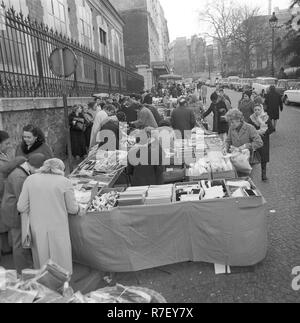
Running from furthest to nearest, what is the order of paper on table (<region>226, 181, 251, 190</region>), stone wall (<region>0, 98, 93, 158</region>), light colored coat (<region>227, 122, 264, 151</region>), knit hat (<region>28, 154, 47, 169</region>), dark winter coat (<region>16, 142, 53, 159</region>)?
1. light colored coat (<region>227, 122, 264, 151</region>)
2. stone wall (<region>0, 98, 93, 158</region>)
3. dark winter coat (<region>16, 142, 53, 159</region>)
4. paper on table (<region>226, 181, 251, 190</region>)
5. knit hat (<region>28, 154, 47, 169</region>)

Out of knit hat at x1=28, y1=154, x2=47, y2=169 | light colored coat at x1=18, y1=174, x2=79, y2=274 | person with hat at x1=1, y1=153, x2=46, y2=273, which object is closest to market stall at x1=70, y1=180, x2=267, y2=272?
light colored coat at x1=18, y1=174, x2=79, y2=274

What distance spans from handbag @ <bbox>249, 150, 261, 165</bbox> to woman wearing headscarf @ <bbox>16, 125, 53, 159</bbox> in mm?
4149

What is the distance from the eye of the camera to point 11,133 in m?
6.59

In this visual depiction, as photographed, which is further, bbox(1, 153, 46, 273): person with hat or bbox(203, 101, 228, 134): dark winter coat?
bbox(203, 101, 228, 134): dark winter coat

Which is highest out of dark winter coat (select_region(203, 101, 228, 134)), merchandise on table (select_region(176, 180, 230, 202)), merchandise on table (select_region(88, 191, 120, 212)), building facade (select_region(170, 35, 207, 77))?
building facade (select_region(170, 35, 207, 77))

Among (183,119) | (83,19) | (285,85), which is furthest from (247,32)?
(183,119)

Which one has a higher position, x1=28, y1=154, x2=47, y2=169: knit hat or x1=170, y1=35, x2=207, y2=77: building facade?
x1=170, y1=35, x2=207, y2=77: building facade

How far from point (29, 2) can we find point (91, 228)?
Result: 32.5 ft

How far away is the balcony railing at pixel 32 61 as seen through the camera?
722cm

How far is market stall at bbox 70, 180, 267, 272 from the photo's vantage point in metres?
4.61

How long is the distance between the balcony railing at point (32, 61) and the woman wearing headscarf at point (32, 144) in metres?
1.72

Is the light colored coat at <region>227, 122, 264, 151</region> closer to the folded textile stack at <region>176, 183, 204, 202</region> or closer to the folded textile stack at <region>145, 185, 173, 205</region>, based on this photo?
the folded textile stack at <region>176, 183, 204, 202</region>

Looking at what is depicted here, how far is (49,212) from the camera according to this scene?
4305mm

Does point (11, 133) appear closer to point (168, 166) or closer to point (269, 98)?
point (168, 166)
